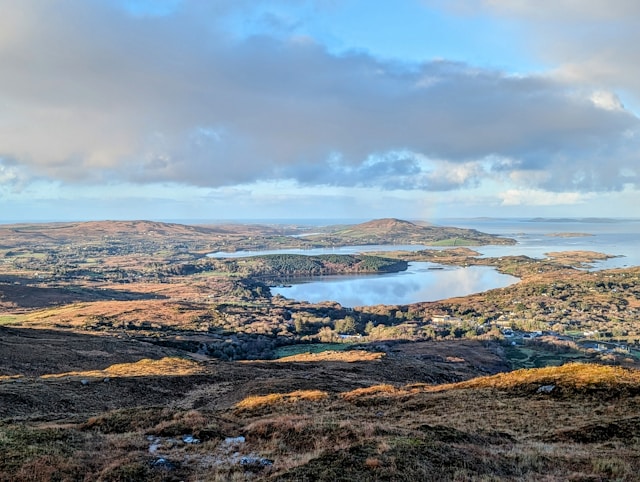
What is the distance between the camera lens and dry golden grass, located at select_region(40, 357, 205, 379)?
37.4 m

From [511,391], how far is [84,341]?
169 feet

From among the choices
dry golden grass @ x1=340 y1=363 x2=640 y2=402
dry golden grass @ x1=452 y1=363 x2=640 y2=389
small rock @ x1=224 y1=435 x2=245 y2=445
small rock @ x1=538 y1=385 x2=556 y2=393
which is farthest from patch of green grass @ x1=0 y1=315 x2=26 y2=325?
small rock @ x1=538 y1=385 x2=556 y2=393

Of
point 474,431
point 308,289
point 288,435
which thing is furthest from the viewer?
point 308,289

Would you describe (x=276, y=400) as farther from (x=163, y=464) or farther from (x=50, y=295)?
(x=50, y=295)

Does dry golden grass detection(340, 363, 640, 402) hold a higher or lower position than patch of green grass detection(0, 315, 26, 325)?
higher

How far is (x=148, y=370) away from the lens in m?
40.3

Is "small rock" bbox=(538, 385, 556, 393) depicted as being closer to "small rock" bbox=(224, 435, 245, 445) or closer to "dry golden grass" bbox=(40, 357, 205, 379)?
"small rock" bbox=(224, 435, 245, 445)

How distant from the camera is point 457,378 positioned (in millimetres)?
52000

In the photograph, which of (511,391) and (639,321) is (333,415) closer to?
(511,391)

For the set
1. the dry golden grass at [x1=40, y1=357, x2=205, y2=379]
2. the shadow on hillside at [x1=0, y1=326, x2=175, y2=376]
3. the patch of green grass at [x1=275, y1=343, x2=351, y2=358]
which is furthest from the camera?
the patch of green grass at [x1=275, y1=343, x2=351, y2=358]

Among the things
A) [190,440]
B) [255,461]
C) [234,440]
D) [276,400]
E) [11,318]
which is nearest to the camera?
[255,461]

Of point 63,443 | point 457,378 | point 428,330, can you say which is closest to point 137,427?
point 63,443

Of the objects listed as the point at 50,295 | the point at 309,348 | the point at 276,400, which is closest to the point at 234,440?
the point at 276,400

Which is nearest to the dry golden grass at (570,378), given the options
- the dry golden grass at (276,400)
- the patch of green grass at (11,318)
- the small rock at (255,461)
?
the dry golden grass at (276,400)
